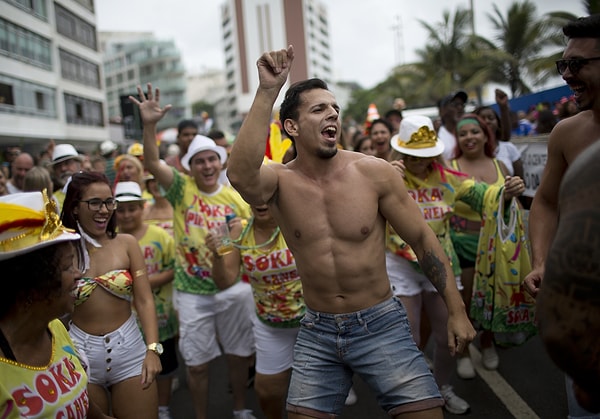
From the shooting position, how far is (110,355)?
335 cm

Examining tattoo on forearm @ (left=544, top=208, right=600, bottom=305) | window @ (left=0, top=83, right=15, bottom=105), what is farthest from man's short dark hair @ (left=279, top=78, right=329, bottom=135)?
window @ (left=0, top=83, right=15, bottom=105)

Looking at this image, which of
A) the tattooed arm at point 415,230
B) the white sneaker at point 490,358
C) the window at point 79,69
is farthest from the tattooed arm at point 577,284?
the window at point 79,69

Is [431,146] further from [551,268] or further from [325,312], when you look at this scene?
[551,268]

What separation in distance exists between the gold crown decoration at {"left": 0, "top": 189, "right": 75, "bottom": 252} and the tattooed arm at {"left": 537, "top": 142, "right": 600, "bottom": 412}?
5.89 feet

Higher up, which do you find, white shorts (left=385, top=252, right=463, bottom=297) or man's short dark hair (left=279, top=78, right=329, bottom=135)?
man's short dark hair (left=279, top=78, right=329, bottom=135)

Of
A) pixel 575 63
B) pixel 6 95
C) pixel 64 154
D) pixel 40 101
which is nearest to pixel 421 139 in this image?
pixel 575 63

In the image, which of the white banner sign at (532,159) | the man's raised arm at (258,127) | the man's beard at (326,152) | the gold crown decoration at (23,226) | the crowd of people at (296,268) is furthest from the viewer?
the white banner sign at (532,159)

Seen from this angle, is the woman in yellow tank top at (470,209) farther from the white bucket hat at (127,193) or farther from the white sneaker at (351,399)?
the white bucket hat at (127,193)

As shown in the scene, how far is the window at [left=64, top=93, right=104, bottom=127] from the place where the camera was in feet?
134

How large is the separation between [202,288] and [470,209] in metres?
2.46

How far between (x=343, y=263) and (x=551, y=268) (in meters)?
1.55

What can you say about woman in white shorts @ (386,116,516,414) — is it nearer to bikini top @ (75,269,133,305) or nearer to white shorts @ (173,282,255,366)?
white shorts @ (173,282,255,366)

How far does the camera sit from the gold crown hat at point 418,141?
14.6ft

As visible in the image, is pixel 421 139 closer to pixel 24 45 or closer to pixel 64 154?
pixel 64 154
